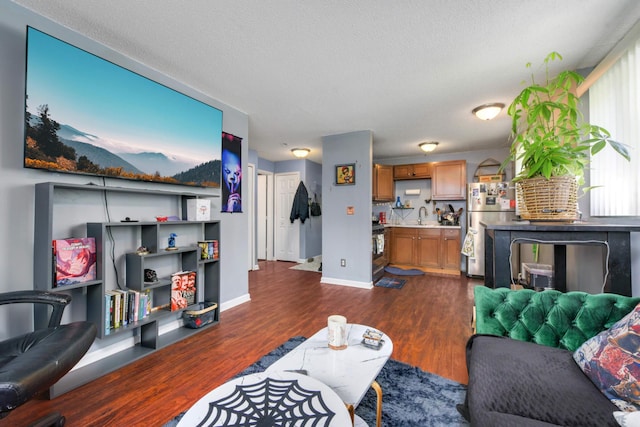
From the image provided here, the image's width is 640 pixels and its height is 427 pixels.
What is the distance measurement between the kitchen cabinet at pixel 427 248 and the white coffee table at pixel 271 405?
4.66m

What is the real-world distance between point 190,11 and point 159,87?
0.89m

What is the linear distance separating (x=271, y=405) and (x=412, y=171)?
5470 millimetres

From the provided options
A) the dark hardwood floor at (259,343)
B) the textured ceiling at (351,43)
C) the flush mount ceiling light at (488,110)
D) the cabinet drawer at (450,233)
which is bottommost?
the dark hardwood floor at (259,343)

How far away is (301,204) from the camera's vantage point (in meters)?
5.94

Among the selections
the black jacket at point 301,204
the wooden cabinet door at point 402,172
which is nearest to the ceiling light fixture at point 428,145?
the wooden cabinet door at point 402,172

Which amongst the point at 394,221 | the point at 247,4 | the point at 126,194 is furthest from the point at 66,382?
the point at 394,221

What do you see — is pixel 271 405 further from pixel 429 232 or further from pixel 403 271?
pixel 429 232

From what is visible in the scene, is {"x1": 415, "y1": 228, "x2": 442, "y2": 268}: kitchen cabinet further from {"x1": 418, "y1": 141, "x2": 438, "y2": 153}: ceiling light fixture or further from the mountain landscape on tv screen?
the mountain landscape on tv screen

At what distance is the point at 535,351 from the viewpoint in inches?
48.9

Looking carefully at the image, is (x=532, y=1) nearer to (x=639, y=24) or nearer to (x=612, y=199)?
(x=639, y=24)

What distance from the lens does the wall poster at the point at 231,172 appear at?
306 centimetres

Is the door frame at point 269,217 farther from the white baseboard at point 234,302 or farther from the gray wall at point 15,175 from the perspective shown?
the gray wall at point 15,175

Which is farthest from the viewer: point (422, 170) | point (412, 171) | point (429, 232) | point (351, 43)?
point (412, 171)

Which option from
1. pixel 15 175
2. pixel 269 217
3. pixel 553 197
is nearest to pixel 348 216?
pixel 269 217
